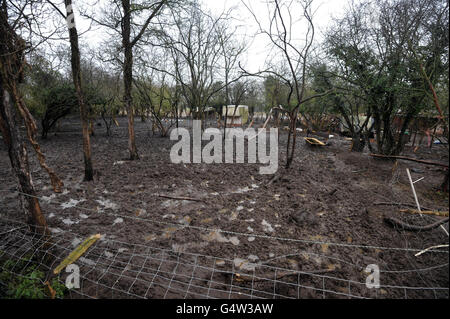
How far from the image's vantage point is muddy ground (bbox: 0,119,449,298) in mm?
2326

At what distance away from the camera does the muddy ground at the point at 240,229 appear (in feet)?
7.63

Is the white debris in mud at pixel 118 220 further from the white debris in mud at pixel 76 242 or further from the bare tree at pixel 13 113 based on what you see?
the bare tree at pixel 13 113

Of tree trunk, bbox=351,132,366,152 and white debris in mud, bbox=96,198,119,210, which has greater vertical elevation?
tree trunk, bbox=351,132,366,152

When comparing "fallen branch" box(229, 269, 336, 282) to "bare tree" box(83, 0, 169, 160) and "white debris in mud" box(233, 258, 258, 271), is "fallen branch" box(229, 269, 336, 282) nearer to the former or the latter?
"white debris in mud" box(233, 258, 258, 271)

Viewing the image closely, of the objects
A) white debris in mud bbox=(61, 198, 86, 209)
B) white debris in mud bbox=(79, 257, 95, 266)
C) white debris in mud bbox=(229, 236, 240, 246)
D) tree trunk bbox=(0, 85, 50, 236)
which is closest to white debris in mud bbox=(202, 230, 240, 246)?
white debris in mud bbox=(229, 236, 240, 246)

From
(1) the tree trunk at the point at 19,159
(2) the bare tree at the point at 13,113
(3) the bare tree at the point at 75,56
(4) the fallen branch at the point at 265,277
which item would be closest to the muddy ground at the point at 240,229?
(4) the fallen branch at the point at 265,277

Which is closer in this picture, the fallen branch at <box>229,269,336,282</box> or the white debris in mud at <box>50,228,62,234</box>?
the fallen branch at <box>229,269,336,282</box>

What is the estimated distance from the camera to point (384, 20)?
233 inches

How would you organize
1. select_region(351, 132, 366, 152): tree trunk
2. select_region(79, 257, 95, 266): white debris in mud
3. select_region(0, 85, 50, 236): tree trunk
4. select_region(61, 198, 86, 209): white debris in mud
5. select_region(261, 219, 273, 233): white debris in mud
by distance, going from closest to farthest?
select_region(0, 85, 50, 236): tree trunk < select_region(79, 257, 95, 266): white debris in mud < select_region(261, 219, 273, 233): white debris in mud < select_region(61, 198, 86, 209): white debris in mud < select_region(351, 132, 366, 152): tree trunk

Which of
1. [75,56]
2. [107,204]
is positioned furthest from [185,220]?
[75,56]

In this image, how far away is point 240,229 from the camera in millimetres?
3539

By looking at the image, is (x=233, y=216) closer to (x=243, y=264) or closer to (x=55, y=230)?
(x=243, y=264)

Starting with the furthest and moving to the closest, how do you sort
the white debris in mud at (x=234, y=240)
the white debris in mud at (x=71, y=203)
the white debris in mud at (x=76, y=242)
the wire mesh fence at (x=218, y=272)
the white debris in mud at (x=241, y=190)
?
1. the white debris in mud at (x=241, y=190)
2. the white debris in mud at (x=71, y=203)
3. the white debris in mud at (x=234, y=240)
4. the white debris in mud at (x=76, y=242)
5. the wire mesh fence at (x=218, y=272)

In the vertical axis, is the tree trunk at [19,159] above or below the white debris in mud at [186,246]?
above
